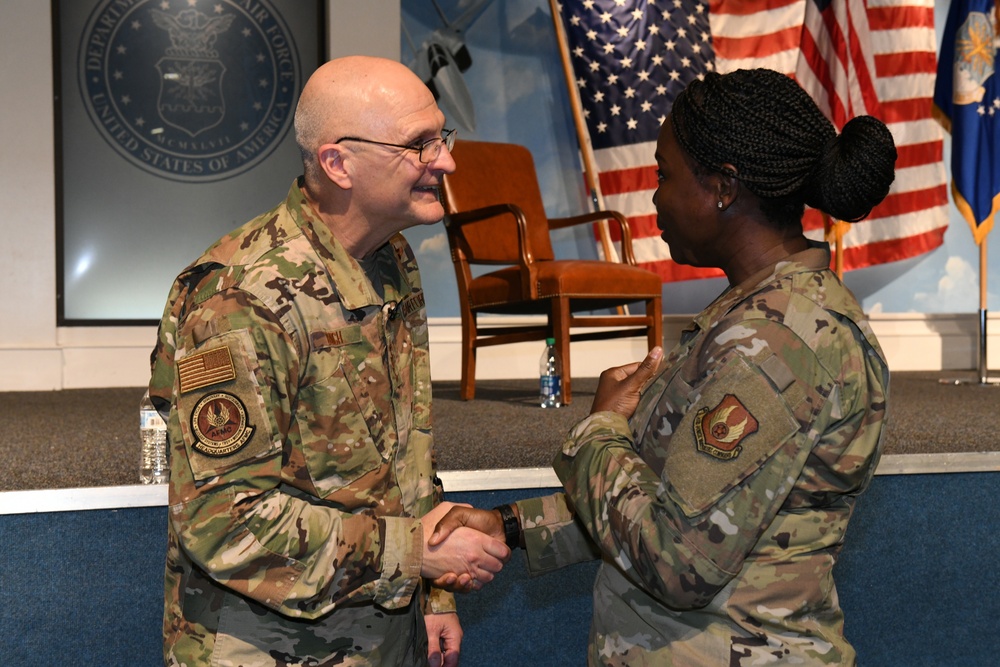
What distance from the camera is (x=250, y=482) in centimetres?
120

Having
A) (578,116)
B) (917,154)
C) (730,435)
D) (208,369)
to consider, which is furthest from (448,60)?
(730,435)

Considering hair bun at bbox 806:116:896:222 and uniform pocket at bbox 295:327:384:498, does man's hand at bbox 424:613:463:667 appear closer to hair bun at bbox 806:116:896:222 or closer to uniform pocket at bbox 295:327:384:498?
uniform pocket at bbox 295:327:384:498

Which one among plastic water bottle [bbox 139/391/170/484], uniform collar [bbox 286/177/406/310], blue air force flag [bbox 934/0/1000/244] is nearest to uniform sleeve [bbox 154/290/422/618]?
uniform collar [bbox 286/177/406/310]

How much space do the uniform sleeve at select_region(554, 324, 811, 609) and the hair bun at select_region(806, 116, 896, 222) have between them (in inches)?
8.3

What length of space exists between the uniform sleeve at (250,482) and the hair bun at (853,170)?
683mm

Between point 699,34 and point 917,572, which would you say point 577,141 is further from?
point 917,572

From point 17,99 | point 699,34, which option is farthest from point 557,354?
point 17,99

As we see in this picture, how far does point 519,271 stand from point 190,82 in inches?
94.2

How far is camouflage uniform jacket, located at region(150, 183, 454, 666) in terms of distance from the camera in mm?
1184

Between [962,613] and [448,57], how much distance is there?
4059 millimetres

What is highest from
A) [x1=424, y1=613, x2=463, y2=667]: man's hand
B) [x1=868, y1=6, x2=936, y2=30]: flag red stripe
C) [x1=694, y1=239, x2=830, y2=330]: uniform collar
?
[x1=868, y1=6, x2=936, y2=30]: flag red stripe

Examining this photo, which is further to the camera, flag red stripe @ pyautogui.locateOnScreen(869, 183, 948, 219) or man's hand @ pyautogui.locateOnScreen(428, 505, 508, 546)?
flag red stripe @ pyautogui.locateOnScreen(869, 183, 948, 219)

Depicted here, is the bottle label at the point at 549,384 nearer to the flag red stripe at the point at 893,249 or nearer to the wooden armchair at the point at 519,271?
the wooden armchair at the point at 519,271

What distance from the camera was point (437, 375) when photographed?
18.4ft
